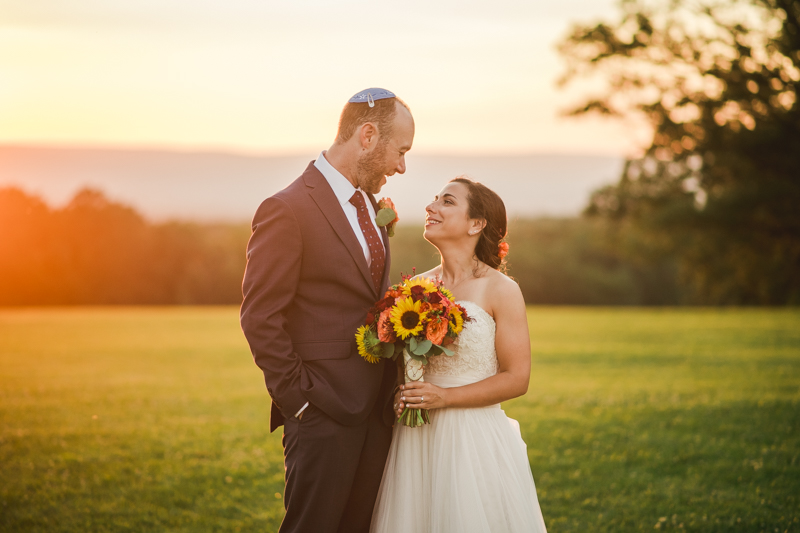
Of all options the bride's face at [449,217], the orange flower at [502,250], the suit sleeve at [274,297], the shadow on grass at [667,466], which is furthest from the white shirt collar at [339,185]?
the shadow on grass at [667,466]

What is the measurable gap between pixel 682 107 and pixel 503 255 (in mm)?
18149

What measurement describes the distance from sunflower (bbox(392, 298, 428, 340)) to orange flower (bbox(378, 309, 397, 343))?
0.02 m

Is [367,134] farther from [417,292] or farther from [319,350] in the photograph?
[319,350]

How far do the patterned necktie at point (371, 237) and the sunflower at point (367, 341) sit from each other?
370 millimetres

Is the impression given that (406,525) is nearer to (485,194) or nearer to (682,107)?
(485,194)

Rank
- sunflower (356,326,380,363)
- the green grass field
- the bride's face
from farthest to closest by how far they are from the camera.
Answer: the green grass field → the bride's face → sunflower (356,326,380,363)

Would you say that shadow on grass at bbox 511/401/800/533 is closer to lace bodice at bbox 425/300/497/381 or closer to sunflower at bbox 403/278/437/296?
lace bodice at bbox 425/300/497/381

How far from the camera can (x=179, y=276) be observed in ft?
116

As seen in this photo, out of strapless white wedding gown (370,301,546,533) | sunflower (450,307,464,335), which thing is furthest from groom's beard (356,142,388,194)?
strapless white wedding gown (370,301,546,533)

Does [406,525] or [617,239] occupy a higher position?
[617,239]

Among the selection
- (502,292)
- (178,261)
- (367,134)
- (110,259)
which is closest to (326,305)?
(367,134)

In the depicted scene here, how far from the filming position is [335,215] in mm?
3621

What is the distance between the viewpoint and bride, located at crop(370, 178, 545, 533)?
384cm

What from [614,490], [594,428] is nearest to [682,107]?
[594,428]
